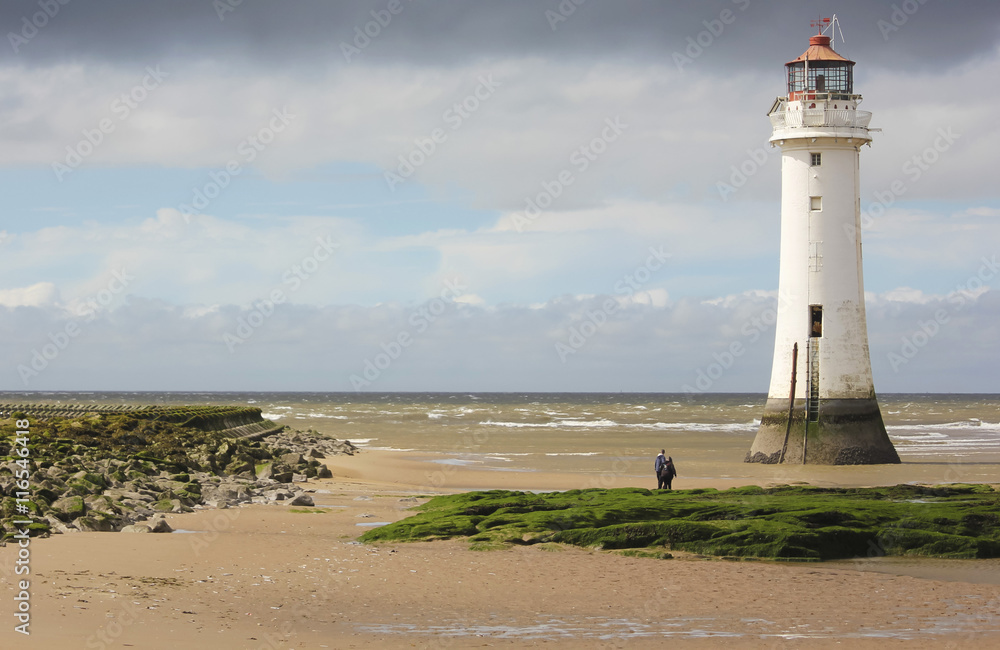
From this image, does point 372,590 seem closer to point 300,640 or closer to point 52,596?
point 300,640

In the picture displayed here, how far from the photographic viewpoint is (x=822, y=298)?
87.0 ft

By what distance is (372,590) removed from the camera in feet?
35.2

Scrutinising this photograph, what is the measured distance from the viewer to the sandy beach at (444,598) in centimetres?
862

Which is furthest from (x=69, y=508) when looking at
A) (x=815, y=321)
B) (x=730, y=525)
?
(x=815, y=321)

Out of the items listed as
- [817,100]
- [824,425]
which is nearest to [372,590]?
[824,425]

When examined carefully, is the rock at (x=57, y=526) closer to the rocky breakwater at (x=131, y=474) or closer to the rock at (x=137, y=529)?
the rocky breakwater at (x=131, y=474)

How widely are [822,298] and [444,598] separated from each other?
61.4ft

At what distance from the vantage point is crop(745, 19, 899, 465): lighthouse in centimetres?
2652

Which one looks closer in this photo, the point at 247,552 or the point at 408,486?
the point at 247,552

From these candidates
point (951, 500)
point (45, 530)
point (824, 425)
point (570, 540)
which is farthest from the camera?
point (824, 425)

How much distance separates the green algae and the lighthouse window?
357 inches

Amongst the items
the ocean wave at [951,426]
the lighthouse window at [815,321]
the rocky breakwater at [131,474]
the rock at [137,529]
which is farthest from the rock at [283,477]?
the ocean wave at [951,426]

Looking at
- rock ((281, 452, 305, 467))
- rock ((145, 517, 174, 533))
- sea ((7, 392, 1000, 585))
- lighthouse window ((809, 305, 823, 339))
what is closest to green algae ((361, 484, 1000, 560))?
sea ((7, 392, 1000, 585))

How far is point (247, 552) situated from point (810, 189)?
19.1 m
